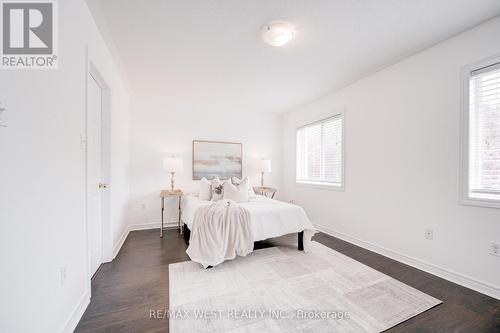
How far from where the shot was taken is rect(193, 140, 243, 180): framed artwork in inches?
169

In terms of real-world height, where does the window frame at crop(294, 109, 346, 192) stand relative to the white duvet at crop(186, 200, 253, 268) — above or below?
above

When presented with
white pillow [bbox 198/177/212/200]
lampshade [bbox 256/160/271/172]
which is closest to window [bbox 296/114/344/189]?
lampshade [bbox 256/160/271/172]

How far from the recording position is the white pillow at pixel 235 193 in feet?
11.0

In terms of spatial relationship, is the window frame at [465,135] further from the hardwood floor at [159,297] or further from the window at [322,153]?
the window at [322,153]

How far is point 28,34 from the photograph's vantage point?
49.3 inches

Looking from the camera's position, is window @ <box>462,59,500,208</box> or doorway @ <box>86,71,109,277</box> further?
doorway @ <box>86,71,109,277</box>

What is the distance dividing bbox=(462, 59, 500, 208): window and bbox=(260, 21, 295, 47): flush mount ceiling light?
1884mm

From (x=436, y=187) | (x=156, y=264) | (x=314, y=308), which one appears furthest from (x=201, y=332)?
(x=436, y=187)

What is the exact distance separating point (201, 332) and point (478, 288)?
2636 millimetres

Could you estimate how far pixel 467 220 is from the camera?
80.8 inches

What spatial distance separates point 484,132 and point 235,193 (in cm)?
303

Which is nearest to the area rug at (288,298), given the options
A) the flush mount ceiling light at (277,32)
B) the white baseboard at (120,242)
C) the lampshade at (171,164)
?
the white baseboard at (120,242)

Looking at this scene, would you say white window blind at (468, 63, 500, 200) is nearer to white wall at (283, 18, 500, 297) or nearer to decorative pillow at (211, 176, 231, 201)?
white wall at (283, 18, 500, 297)

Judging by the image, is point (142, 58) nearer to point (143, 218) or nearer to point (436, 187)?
point (143, 218)
